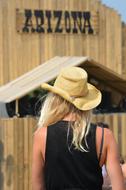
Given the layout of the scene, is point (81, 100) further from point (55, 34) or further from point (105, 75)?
point (55, 34)

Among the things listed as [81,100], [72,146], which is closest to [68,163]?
[72,146]

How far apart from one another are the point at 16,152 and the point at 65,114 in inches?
253

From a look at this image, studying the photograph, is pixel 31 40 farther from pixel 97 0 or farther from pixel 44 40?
pixel 97 0

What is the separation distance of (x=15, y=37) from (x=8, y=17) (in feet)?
1.63

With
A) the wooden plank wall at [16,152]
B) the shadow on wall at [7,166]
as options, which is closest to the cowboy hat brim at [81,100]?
the wooden plank wall at [16,152]

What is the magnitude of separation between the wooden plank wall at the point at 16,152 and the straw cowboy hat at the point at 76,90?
20.1ft

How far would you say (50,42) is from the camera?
16.3 m

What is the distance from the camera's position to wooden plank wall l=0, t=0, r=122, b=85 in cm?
1577

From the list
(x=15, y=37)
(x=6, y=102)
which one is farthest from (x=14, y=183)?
(x=15, y=37)

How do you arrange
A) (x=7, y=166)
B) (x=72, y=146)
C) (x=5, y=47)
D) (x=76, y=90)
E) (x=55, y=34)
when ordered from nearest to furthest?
1. (x=72, y=146)
2. (x=76, y=90)
3. (x=7, y=166)
4. (x=5, y=47)
5. (x=55, y=34)

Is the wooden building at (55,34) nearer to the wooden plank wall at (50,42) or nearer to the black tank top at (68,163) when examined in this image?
the wooden plank wall at (50,42)

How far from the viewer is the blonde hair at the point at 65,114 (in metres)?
3.83

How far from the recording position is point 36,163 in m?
3.93

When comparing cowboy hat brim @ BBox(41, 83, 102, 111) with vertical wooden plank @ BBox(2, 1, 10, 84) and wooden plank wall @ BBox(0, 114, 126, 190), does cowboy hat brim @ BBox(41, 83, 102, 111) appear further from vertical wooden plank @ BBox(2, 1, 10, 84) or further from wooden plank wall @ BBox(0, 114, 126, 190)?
vertical wooden plank @ BBox(2, 1, 10, 84)
